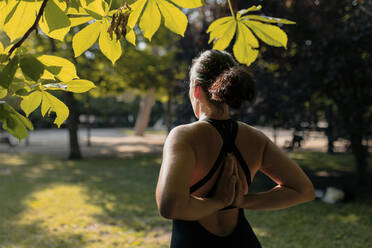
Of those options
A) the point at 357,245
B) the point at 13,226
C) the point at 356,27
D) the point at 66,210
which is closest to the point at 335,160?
the point at 356,27

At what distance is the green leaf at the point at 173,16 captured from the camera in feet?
3.56

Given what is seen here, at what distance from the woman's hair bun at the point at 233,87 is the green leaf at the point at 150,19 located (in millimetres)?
467

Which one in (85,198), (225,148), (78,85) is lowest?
(85,198)

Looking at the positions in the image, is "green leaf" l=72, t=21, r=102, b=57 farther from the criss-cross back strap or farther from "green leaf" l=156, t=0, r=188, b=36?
the criss-cross back strap

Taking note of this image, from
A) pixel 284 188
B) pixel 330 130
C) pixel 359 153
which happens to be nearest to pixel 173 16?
pixel 284 188

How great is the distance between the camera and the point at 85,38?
1.08m

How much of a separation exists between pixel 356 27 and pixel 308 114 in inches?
81.8

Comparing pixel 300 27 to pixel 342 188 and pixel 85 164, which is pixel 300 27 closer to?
pixel 342 188

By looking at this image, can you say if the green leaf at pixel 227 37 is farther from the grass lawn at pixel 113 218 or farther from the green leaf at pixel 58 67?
the grass lawn at pixel 113 218

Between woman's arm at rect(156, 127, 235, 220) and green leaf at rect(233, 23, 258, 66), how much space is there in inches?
15.9

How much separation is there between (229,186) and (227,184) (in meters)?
0.02

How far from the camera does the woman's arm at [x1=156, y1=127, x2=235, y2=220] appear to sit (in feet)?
4.30

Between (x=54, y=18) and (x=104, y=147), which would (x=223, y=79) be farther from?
(x=104, y=147)

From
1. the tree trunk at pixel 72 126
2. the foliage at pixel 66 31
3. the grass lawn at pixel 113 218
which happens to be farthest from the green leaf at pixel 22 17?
the tree trunk at pixel 72 126
